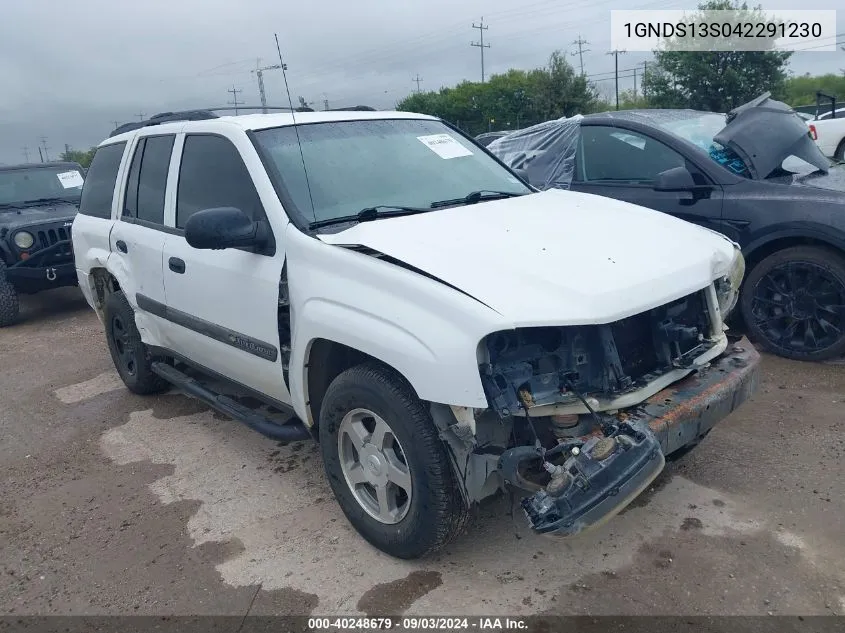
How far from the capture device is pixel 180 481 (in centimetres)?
382

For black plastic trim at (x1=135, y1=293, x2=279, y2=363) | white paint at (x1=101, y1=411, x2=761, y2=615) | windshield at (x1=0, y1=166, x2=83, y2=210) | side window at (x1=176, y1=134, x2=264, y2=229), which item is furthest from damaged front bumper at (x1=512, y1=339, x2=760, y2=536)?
windshield at (x1=0, y1=166, x2=83, y2=210)

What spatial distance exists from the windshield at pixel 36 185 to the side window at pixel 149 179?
5331 mm

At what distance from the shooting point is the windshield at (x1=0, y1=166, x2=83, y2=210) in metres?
8.78

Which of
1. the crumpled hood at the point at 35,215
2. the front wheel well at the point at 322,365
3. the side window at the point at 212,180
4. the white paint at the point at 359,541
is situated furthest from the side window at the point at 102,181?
the crumpled hood at the point at 35,215

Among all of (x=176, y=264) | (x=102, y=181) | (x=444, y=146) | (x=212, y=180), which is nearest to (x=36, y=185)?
(x=102, y=181)

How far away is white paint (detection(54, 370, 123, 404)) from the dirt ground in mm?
834

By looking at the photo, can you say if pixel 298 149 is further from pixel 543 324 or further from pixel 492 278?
pixel 543 324

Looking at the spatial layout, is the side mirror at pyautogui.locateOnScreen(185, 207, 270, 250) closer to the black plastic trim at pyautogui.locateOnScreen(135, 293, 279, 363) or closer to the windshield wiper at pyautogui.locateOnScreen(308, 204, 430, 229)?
the windshield wiper at pyautogui.locateOnScreen(308, 204, 430, 229)

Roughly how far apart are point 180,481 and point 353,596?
5.03 feet

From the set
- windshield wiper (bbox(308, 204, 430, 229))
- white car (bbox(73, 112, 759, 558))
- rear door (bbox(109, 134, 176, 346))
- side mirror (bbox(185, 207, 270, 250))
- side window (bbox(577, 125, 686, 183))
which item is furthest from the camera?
side window (bbox(577, 125, 686, 183))

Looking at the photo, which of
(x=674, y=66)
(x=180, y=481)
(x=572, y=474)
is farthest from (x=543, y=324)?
(x=674, y=66)

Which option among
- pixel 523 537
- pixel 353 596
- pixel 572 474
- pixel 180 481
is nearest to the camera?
pixel 572 474

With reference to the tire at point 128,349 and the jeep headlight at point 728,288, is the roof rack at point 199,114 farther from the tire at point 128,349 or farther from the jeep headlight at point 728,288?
the jeep headlight at point 728,288

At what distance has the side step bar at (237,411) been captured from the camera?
10.9 ft
